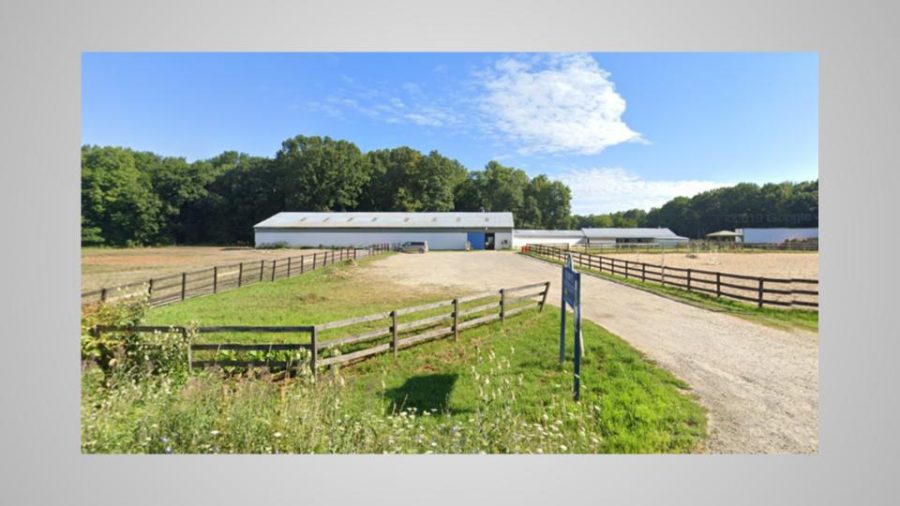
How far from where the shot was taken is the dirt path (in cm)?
289

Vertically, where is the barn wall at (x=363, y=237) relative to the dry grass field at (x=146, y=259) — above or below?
above

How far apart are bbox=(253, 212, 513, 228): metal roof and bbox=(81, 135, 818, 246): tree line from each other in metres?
0.23

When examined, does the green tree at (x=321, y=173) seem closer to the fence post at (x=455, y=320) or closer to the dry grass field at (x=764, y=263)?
the fence post at (x=455, y=320)

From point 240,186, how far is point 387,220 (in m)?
4.28

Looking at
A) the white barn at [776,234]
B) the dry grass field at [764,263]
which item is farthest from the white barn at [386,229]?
the white barn at [776,234]

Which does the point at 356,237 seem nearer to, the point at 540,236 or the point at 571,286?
the point at 540,236

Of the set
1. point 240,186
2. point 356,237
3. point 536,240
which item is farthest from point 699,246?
point 240,186

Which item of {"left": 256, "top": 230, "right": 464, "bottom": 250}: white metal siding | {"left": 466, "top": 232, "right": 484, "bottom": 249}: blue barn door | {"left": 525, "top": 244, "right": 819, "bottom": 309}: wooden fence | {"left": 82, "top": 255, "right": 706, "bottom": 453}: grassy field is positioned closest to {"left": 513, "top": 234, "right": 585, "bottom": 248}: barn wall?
{"left": 256, "top": 230, "right": 464, "bottom": 250}: white metal siding

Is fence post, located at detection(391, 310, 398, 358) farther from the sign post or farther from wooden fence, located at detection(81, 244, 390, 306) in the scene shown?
wooden fence, located at detection(81, 244, 390, 306)

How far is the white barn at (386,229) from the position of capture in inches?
304
